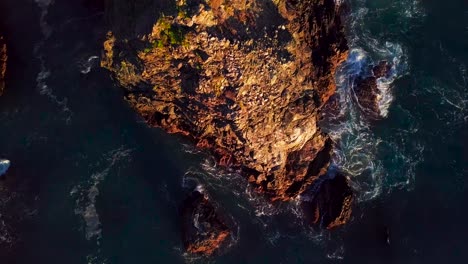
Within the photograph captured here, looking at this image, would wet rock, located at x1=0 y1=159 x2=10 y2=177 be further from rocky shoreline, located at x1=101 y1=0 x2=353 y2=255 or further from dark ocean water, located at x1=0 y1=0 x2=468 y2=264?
rocky shoreline, located at x1=101 y1=0 x2=353 y2=255

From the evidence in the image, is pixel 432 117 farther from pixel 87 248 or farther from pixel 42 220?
pixel 42 220

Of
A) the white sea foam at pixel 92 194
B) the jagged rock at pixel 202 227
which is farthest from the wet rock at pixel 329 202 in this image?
the white sea foam at pixel 92 194

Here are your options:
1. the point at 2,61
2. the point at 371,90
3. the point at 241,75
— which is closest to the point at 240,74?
the point at 241,75

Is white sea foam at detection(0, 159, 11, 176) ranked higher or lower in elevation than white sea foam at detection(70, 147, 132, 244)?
higher

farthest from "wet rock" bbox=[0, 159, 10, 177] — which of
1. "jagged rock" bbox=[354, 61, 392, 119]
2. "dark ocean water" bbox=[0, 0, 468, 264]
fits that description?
"jagged rock" bbox=[354, 61, 392, 119]

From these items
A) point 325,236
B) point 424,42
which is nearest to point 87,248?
point 325,236

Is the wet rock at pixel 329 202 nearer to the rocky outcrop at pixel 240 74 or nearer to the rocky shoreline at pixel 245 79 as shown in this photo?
the rocky shoreline at pixel 245 79
